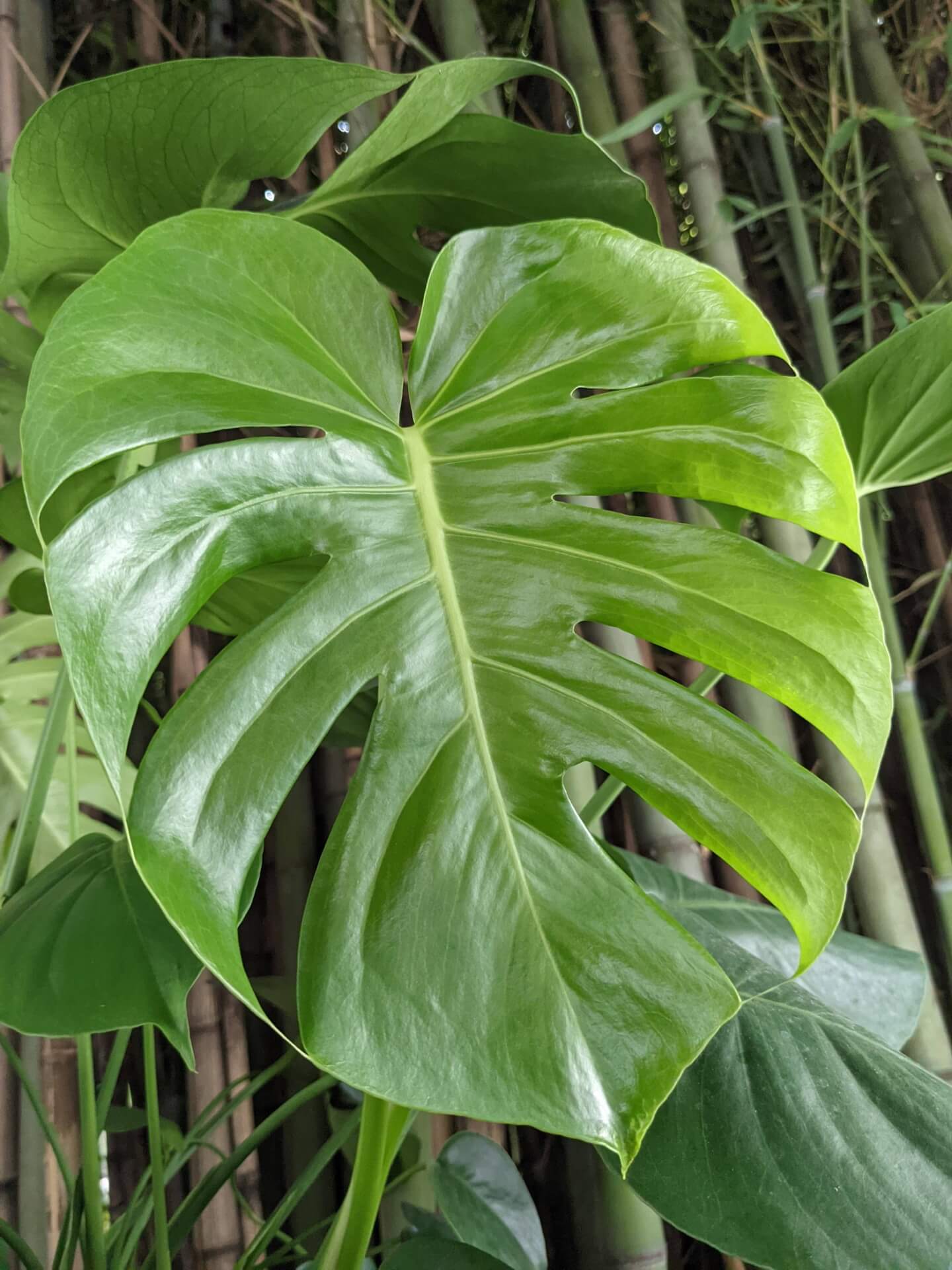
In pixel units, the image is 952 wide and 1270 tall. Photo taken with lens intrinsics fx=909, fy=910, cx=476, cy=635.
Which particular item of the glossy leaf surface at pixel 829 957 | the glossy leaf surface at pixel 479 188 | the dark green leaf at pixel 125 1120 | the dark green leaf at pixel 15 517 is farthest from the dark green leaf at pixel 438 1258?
the glossy leaf surface at pixel 479 188

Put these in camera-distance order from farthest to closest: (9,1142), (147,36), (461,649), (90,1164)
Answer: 1. (147,36)
2. (9,1142)
3. (90,1164)
4. (461,649)

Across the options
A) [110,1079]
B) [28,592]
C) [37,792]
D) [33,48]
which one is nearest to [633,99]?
[33,48]

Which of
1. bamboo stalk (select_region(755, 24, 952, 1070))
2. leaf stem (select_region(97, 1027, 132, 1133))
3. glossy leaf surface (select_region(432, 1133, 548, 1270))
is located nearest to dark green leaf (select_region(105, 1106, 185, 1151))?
leaf stem (select_region(97, 1027, 132, 1133))

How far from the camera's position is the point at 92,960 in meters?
0.41

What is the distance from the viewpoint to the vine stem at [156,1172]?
531mm

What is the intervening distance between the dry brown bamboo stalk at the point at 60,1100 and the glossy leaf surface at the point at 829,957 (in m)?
0.61

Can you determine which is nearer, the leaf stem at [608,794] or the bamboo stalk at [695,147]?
the leaf stem at [608,794]

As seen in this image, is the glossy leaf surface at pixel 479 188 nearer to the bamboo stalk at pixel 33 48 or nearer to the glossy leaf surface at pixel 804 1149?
the glossy leaf surface at pixel 804 1149

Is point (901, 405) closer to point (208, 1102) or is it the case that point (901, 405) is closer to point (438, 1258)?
point (438, 1258)

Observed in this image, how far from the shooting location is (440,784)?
38 cm

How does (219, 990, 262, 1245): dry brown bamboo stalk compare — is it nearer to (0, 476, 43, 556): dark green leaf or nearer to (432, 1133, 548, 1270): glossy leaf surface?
(432, 1133, 548, 1270): glossy leaf surface

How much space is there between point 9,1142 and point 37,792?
55 centimetres

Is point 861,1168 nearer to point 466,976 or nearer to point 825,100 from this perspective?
point 466,976

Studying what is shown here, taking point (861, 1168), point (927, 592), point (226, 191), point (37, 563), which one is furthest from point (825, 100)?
point (861, 1168)
